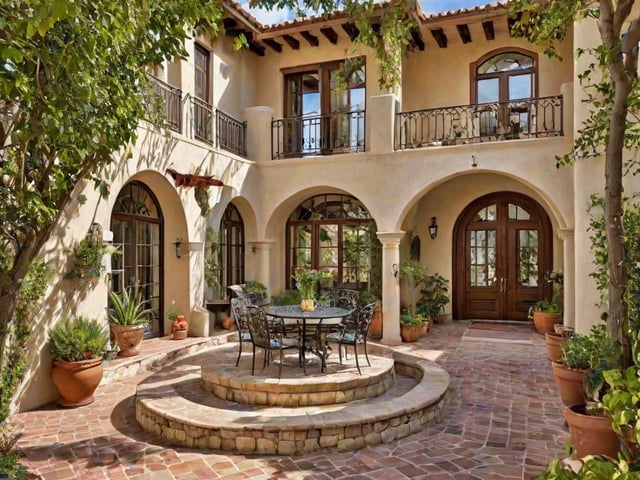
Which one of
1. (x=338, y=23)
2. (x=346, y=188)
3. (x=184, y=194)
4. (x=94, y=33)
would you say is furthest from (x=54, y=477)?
(x=338, y=23)

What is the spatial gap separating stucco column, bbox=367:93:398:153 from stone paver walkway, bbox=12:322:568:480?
5.57 m

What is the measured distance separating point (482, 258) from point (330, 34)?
679cm

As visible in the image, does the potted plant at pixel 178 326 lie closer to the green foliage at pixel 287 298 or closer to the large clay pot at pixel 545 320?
the green foliage at pixel 287 298

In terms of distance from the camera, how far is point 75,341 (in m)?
6.04

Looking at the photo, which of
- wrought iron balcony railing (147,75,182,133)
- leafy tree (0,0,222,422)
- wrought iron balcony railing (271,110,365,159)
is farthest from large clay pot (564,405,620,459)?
wrought iron balcony railing (271,110,365,159)

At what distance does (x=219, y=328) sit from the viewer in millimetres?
10461

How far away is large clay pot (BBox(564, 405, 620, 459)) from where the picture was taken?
3.55 meters

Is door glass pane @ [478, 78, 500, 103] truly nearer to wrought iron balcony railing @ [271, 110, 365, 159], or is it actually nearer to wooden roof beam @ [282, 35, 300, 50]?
wrought iron balcony railing @ [271, 110, 365, 159]

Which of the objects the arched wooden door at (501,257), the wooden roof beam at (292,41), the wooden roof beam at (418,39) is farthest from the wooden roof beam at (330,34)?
the arched wooden door at (501,257)

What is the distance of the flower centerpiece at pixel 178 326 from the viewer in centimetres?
903

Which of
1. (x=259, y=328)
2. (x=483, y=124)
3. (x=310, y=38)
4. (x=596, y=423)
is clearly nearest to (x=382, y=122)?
(x=483, y=124)

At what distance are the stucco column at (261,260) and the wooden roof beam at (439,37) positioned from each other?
6290 mm

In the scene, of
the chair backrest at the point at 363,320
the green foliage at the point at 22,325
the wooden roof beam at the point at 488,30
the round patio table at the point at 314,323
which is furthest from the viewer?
the wooden roof beam at the point at 488,30

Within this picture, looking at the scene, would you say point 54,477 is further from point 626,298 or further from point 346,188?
point 346,188
